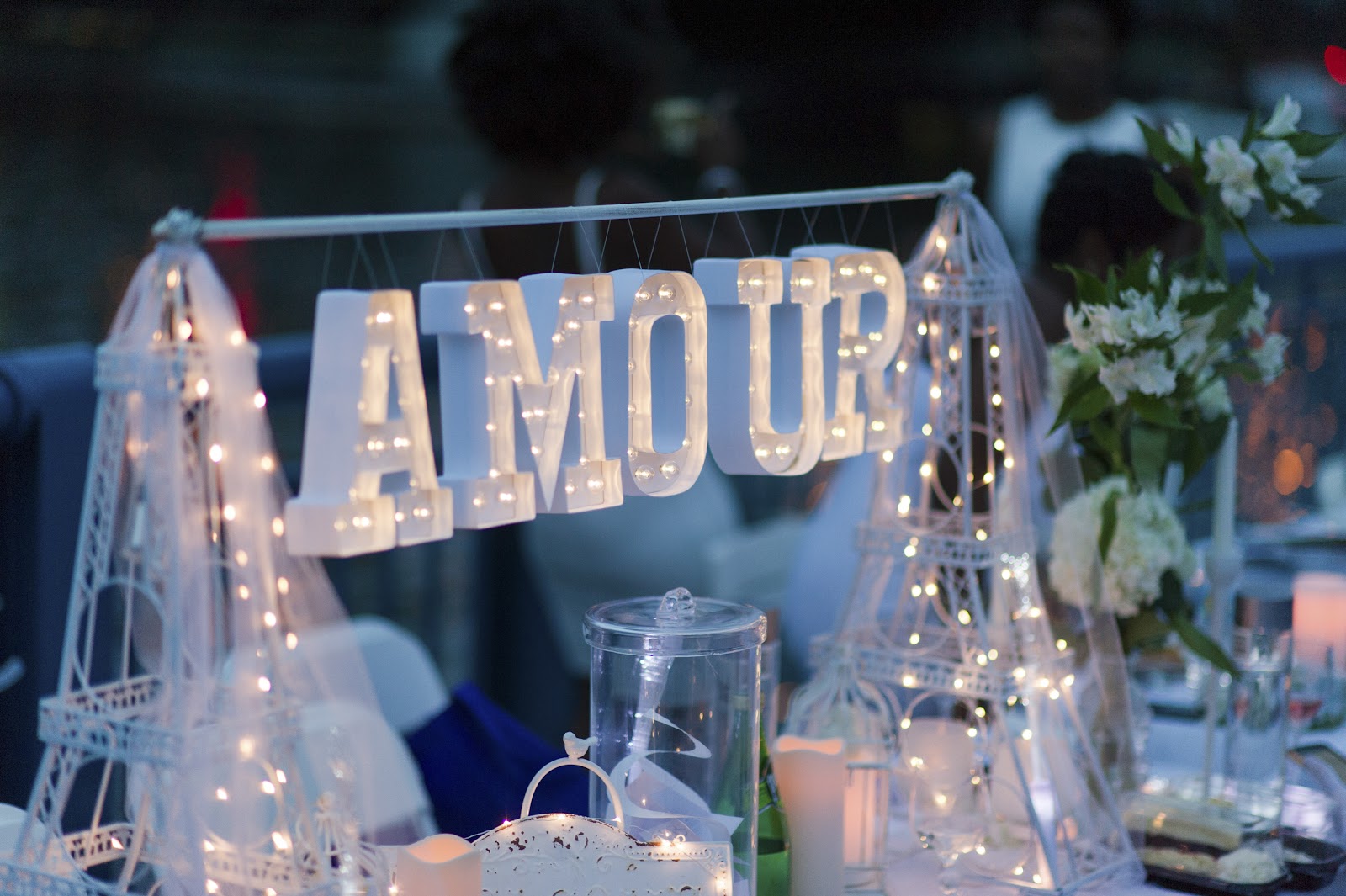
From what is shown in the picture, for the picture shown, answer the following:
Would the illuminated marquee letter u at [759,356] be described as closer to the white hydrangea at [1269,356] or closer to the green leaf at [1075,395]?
the green leaf at [1075,395]

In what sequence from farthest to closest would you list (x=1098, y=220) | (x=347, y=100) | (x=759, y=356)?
(x=347, y=100) → (x=1098, y=220) → (x=759, y=356)

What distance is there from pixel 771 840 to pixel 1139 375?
817 millimetres

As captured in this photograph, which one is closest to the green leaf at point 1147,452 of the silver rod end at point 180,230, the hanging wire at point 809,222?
the hanging wire at point 809,222

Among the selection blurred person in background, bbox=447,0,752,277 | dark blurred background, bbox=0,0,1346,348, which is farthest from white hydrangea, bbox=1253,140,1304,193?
dark blurred background, bbox=0,0,1346,348

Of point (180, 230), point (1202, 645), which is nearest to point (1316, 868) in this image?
point (1202, 645)

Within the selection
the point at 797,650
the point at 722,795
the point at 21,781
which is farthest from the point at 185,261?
the point at 797,650

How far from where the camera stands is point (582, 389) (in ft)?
5.02

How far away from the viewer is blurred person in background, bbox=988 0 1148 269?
4.21m

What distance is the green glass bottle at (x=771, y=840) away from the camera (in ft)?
5.41

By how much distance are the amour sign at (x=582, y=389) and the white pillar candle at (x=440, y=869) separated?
316mm

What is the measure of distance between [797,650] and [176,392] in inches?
85.0

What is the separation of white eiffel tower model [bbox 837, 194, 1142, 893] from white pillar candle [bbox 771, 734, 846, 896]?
0.67 feet

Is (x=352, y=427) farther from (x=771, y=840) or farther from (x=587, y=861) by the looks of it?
(x=771, y=840)

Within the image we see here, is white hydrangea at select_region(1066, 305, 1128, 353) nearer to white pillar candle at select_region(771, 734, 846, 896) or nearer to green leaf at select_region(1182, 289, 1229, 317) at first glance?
green leaf at select_region(1182, 289, 1229, 317)
